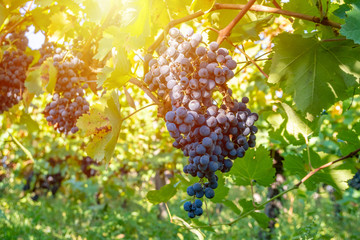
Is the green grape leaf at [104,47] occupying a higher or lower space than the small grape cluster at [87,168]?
lower

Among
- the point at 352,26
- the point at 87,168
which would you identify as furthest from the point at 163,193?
the point at 87,168

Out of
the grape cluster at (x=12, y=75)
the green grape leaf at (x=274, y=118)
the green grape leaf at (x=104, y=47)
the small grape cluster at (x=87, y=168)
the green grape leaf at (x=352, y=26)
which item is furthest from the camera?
the small grape cluster at (x=87, y=168)

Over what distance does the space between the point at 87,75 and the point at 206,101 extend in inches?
41.5

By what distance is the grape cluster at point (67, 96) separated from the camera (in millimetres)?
1590

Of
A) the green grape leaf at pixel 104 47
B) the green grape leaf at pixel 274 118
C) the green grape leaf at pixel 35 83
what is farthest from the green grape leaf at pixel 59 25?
the green grape leaf at pixel 274 118

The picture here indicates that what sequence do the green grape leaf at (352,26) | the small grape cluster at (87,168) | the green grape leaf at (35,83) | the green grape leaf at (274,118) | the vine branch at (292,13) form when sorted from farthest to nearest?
the small grape cluster at (87,168), the green grape leaf at (35,83), the green grape leaf at (274,118), the vine branch at (292,13), the green grape leaf at (352,26)

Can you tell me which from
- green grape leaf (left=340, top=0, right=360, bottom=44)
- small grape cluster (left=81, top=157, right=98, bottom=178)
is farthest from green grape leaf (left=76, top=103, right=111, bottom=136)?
small grape cluster (left=81, top=157, right=98, bottom=178)

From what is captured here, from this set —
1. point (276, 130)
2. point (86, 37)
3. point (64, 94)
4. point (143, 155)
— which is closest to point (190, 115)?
point (276, 130)

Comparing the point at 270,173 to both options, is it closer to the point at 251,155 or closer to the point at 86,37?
the point at 251,155

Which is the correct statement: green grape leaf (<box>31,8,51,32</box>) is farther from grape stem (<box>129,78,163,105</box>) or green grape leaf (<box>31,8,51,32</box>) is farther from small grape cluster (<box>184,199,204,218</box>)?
small grape cluster (<box>184,199,204,218</box>)

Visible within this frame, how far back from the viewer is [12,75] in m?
1.88

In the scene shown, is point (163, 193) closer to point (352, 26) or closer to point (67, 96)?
point (67, 96)

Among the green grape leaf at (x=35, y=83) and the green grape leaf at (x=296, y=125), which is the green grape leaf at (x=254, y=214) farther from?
the green grape leaf at (x=35, y=83)

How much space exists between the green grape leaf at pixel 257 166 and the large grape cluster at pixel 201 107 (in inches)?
9.3
